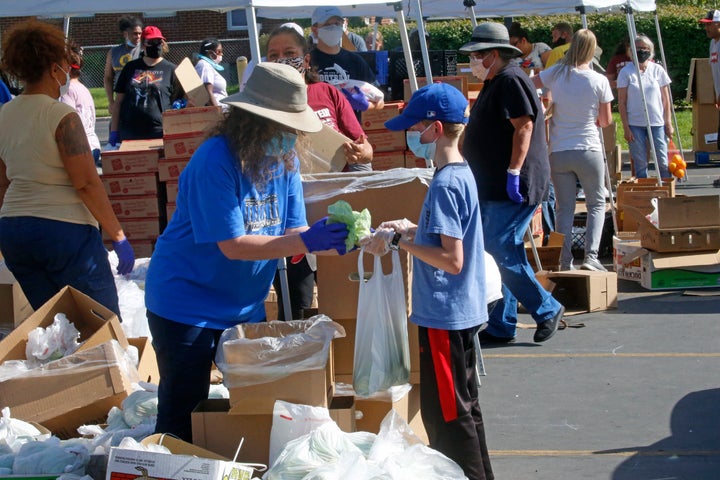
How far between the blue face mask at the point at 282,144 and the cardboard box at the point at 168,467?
1.04 m

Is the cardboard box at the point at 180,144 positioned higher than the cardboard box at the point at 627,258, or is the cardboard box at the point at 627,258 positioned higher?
the cardboard box at the point at 180,144

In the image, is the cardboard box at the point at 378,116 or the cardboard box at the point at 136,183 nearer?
the cardboard box at the point at 378,116

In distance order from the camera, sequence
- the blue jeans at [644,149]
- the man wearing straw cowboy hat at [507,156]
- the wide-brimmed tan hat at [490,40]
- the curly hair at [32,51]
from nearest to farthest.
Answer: the curly hair at [32,51] → the man wearing straw cowboy hat at [507,156] → the wide-brimmed tan hat at [490,40] → the blue jeans at [644,149]

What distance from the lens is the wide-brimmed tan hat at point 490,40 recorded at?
19.6ft

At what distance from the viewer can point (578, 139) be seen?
758 centimetres

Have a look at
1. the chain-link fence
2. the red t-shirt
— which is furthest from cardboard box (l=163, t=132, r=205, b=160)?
the chain-link fence

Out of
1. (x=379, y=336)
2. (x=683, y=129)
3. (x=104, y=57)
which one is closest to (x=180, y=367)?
(x=379, y=336)

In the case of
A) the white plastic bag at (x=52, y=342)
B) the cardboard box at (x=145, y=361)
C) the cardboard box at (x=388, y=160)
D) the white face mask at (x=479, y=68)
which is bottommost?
the cardboard box at (x=145, y=361)

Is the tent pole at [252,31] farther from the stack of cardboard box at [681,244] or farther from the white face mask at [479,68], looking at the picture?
the stack of cardboard box at [681,244]

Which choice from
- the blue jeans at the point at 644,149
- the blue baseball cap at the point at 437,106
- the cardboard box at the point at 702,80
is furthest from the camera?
the cardboard box at the point at 702,80

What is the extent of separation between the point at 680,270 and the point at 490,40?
2.74 metres

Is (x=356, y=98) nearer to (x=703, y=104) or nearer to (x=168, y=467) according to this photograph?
(x=168, y=467)

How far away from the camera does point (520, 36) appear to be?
11.8 meters

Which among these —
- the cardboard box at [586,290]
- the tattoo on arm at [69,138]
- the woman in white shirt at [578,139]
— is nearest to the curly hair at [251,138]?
the tattoo on arm at [69,138]
